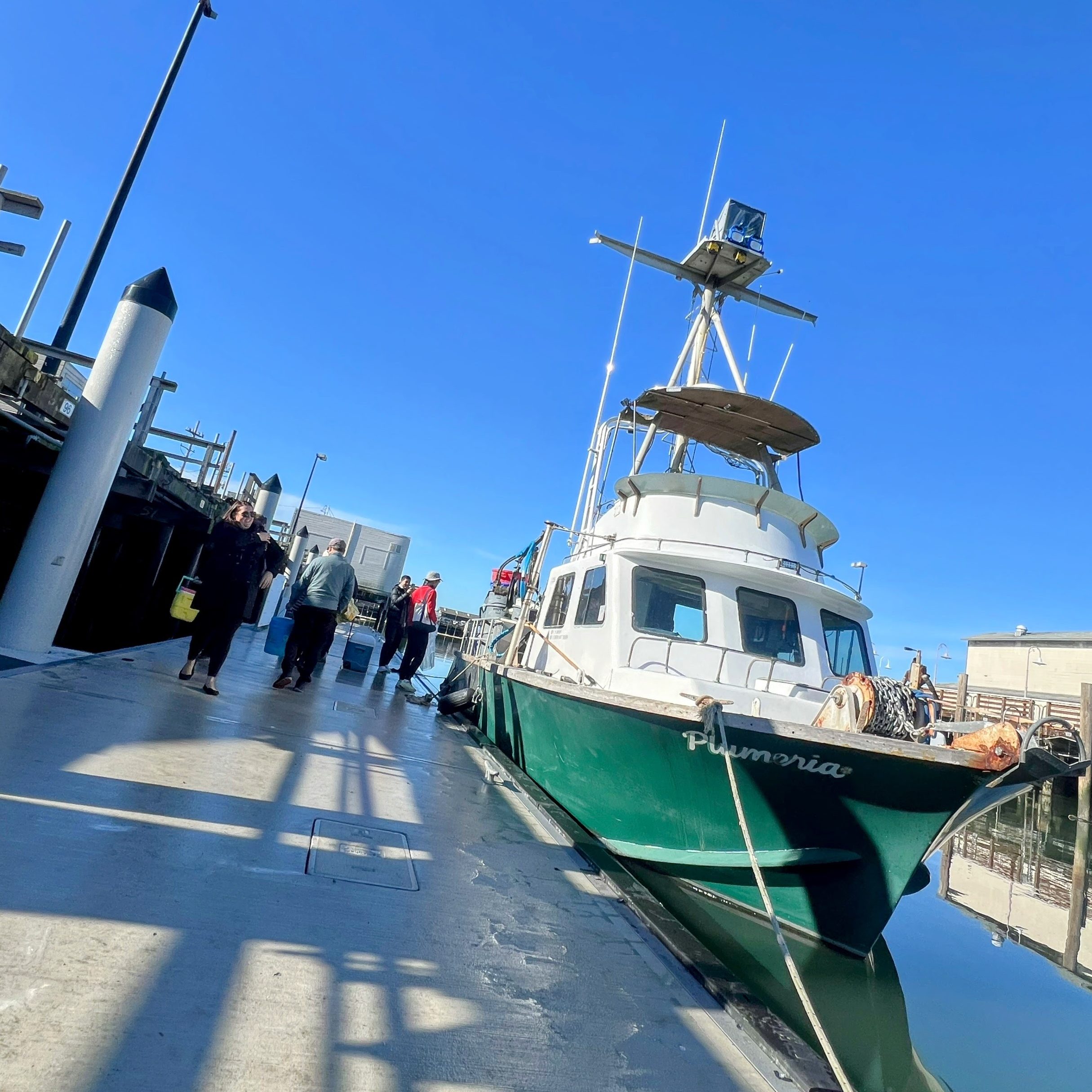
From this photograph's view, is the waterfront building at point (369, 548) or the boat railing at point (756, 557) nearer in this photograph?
the boat railing at point (756, 557)

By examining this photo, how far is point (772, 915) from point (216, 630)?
497 centimetres

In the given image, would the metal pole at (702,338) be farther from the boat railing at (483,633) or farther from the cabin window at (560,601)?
the boat railing at (483,633)

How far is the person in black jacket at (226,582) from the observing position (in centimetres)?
601

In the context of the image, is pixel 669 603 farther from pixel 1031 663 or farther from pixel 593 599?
pixel 1031 663

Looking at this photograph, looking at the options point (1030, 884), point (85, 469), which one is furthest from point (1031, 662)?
point (85, 469)

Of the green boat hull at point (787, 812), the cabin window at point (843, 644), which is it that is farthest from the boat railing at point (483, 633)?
the green boat hull at point (787, 812)

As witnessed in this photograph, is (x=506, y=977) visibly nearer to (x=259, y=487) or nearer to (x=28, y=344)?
(x=28, y=344)

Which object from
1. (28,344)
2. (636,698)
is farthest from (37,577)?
(636,698)

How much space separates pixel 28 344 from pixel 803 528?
26.7ft

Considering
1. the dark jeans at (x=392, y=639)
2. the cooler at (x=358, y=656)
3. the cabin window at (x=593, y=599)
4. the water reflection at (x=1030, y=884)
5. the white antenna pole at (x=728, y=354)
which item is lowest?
the water reflection at (x=1030, y=884)

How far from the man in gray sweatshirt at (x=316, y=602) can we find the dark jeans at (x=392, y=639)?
3960mm

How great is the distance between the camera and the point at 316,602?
276 inches

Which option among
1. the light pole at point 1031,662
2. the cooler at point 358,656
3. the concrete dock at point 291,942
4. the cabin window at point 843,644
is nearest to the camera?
the concrete dock at point 291,942

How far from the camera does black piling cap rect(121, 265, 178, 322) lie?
621cm
